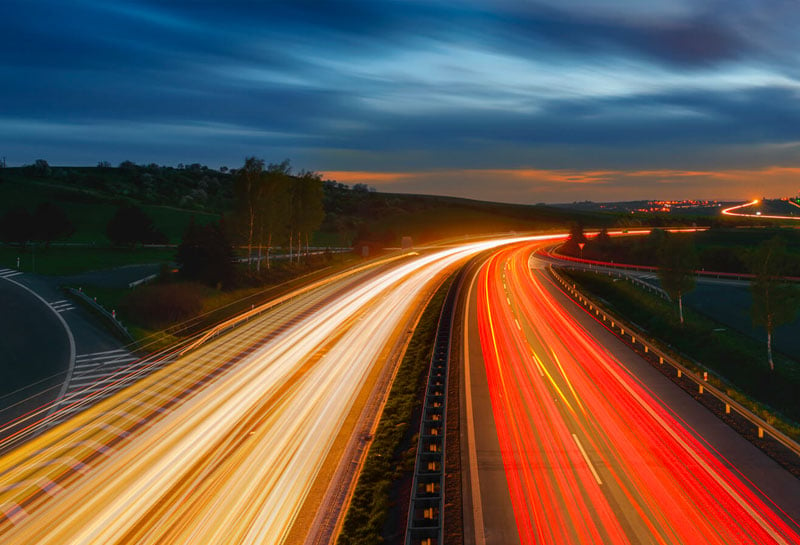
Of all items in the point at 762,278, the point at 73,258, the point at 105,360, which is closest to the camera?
the point at 105,360

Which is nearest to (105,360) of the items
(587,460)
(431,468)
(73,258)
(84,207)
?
→ (431,468)

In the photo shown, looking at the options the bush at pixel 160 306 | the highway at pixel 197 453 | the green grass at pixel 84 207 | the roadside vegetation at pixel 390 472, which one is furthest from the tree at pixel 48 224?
the roadside vegetation at pixel 390 472

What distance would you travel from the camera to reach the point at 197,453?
15086 millimetres

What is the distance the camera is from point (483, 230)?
148 metres

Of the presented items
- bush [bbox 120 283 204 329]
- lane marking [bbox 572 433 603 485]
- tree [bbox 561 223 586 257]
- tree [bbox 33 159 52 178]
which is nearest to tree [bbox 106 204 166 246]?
bush [bbox 120 283 204 329]

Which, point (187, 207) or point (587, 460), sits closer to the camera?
point (587, 460)

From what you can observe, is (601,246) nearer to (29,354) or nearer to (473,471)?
(473,471)

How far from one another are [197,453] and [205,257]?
33.4 m

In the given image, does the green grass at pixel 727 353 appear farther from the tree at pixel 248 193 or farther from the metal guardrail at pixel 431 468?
the tree at pixel 248 193

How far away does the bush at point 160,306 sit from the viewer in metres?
34.1

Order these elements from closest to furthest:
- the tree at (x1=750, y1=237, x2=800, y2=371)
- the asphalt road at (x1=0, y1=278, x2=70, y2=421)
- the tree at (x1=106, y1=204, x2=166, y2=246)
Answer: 1. the asphalt road at (x1=0, y1=278, x2=70, y2=421)
2. the tree at (x1=750, y1=237, x2=800, y2=371)
3. the tree at (x1=106, y1=204, x2=166, y2=246)

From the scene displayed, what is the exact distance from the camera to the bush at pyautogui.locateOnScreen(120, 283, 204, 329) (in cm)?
3412

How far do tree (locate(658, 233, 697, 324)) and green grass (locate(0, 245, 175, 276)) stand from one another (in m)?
57.8

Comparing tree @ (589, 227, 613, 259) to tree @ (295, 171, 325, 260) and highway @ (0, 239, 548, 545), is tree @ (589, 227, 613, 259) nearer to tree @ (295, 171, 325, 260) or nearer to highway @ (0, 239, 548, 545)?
tree @ (295, 171, 325, 260)
